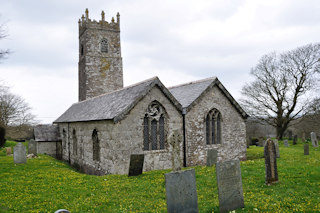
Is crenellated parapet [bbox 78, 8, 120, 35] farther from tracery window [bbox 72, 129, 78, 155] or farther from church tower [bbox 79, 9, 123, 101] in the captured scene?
tracery window [bbox 72, 129, 78, 155]

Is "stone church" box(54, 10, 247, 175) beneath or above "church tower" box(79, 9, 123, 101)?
beneath

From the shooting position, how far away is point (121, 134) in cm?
1312

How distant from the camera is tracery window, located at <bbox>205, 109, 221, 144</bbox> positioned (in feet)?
55.1

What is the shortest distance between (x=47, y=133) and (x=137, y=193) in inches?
842

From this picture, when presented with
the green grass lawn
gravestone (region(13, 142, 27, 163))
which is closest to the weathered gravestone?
the green grass lawn

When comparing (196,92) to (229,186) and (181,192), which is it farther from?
(181,192)

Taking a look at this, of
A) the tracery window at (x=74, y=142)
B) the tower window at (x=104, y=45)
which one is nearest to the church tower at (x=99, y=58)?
the tower window at (x=104, y=45)

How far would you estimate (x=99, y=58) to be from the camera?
2886 cm

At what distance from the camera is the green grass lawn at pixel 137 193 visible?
7.05m

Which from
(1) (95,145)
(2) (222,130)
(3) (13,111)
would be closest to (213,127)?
(2) (222,130)

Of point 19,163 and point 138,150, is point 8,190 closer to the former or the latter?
point 138,150

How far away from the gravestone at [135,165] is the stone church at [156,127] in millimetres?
1246

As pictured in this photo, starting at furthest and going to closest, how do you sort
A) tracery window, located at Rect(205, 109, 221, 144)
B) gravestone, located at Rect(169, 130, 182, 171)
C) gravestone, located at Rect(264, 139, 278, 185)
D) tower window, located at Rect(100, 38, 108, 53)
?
1. tower window, located at Rect(100, 38, 108, 53)
2. tracery window, located at Rect(205, 109, 221, 144)
3. gravestone, located at Rect(264, 139, 278, 185)
4. gravestone, located at Rect(169, 130, 182, 171)

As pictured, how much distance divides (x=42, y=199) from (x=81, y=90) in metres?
22.8
